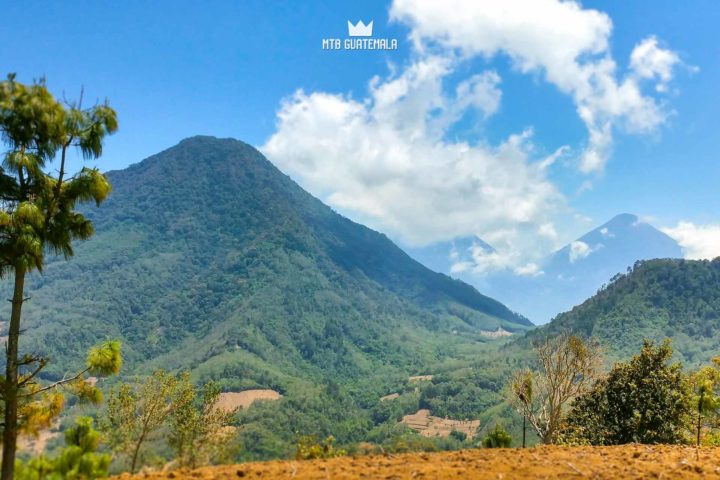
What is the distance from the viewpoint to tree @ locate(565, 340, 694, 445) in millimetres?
26719

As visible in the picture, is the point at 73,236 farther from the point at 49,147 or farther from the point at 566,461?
the point at 566,461

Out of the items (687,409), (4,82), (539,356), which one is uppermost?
(4,82)

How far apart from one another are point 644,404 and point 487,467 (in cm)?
2307

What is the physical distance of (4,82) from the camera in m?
9.94

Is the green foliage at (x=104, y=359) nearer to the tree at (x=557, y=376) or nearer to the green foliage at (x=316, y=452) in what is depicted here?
the green foliage at (x=316, y=452)

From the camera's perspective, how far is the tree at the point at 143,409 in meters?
16.4

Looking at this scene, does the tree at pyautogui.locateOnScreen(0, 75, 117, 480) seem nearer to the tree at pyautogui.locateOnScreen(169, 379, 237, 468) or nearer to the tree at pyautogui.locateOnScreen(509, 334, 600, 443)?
the tree at pyautogui.locateOnScreen(169, 379, 237, 468)

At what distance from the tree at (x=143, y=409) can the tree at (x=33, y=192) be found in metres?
6.37

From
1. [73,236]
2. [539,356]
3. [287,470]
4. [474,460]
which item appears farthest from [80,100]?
[539,356]

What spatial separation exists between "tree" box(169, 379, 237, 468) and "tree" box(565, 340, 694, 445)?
16.8 meters

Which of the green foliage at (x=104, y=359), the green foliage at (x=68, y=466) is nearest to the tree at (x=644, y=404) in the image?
the green foliage at (x=104, y=359)

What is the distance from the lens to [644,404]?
27.4 meters

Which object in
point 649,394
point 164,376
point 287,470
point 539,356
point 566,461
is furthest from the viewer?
point 649,394

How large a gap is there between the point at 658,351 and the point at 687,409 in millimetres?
3048
